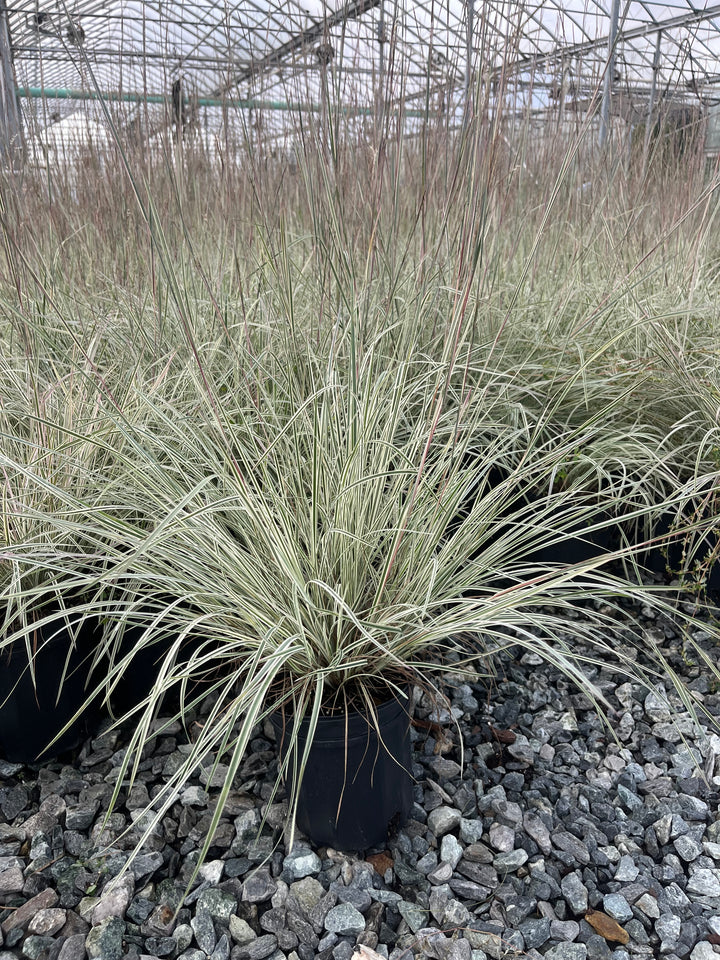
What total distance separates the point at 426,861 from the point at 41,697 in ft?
2.38

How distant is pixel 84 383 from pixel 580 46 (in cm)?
192

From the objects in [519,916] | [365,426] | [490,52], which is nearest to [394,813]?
[519,916]

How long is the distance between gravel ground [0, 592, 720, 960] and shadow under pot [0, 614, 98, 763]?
4 centimetres

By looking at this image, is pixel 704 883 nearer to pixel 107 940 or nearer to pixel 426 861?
pixel 426 861

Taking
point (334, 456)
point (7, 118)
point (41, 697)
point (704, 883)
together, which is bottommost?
point (704, 883)

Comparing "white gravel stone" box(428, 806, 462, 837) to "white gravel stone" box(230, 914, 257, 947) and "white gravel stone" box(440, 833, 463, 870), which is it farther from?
"white gravel stone" box(230, 914, 257, 947)

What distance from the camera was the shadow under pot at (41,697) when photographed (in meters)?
1.25

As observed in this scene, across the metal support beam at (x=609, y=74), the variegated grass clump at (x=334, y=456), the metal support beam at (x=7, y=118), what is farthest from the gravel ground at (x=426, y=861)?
the metal support beam at (x=7, y=118)

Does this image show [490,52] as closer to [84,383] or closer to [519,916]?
[84,383]

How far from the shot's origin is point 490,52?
3.62 ft

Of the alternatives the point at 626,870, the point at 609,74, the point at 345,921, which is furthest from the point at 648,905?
the point at 609,74

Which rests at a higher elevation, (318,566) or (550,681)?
(318,566)

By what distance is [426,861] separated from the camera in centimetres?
A: 107

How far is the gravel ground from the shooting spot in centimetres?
97
